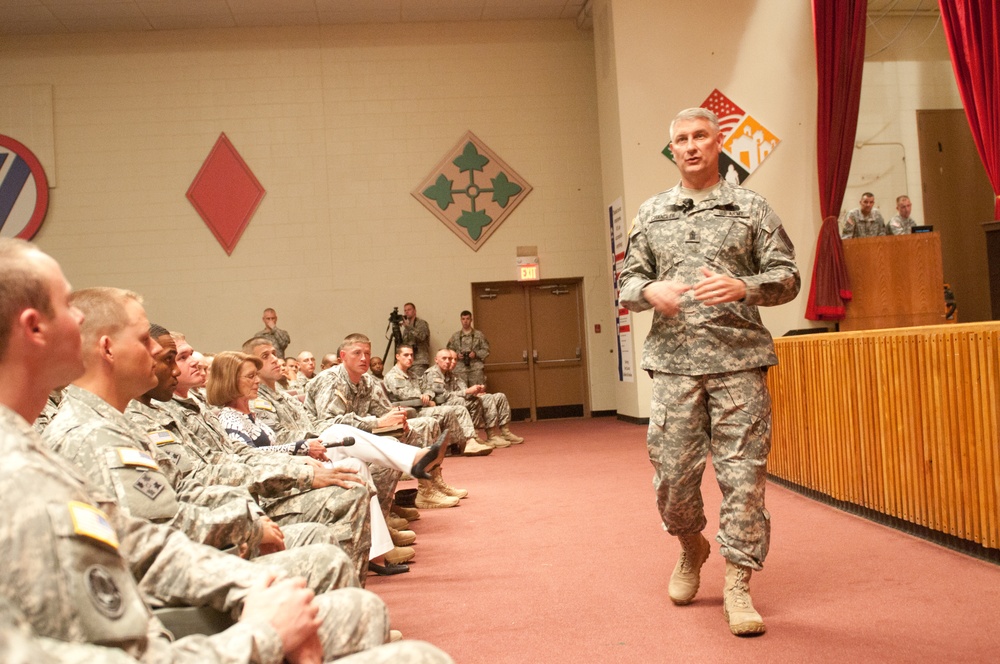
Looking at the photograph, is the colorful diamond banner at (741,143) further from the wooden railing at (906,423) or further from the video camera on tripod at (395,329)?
the wooden railing at (906,423)

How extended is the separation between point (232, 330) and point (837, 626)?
940cm

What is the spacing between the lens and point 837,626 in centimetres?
241

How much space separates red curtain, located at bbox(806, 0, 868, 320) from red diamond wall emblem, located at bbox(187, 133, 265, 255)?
6.92 meters

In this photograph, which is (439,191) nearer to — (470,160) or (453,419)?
(470,160)

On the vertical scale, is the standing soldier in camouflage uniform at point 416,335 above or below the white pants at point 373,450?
above

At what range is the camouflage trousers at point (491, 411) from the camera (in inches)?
341

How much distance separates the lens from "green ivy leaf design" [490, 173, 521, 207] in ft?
35.7

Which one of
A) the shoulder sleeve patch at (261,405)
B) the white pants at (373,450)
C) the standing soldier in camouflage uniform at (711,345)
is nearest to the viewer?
the standing soldier in camouflage uniform at (711,345)

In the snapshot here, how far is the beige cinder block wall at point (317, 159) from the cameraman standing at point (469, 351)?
1.55 feet

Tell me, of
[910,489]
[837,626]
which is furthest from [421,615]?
[910,489]

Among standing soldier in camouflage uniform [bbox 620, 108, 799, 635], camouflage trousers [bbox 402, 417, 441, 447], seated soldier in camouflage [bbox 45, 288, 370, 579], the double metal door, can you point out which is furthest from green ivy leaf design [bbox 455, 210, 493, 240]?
seated soldier in camouflage [bbox 45, 288, 370, 579]

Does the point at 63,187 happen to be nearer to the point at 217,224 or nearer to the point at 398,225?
the point at 217,224

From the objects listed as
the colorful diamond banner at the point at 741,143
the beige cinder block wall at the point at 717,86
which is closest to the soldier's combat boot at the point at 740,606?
the beige cinder block wall at the point at 717,86

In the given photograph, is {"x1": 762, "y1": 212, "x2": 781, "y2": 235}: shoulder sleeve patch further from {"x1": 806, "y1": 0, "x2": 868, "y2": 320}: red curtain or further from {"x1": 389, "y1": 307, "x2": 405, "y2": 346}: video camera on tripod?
{"x1": 389, "y1": 307, "x2": 405, "y2": 346}: video camera on tripod
